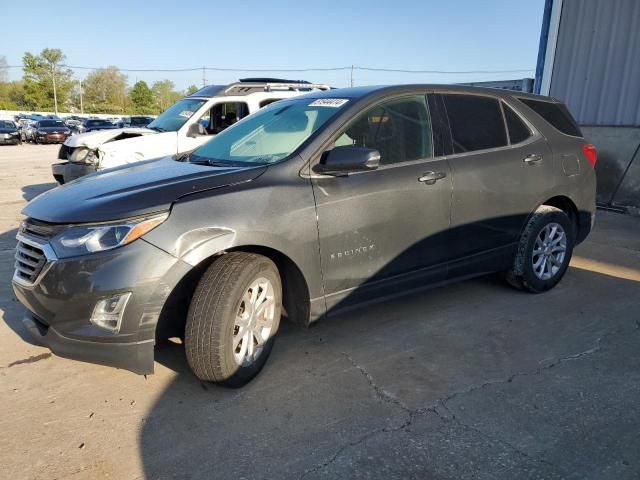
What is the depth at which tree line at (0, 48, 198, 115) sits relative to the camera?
77.6 metres

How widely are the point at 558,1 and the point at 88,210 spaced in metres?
10.1

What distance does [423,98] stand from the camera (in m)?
3.83

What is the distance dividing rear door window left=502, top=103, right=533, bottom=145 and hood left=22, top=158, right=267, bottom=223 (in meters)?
2.33

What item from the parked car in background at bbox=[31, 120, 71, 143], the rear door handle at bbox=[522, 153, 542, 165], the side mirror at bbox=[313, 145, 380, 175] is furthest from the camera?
the parked car in background at bbox=[31, 120, 71, 143]

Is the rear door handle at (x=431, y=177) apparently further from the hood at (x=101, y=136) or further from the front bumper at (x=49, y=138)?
the front bumper at (x=49, y=138)

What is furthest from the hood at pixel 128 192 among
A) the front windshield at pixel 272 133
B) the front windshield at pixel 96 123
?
the front windshield at pixel 96 123

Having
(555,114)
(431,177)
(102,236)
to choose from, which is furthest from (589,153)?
(102,236)

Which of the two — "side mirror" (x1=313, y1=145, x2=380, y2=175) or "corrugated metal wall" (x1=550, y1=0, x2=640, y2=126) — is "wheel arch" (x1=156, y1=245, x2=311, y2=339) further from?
"corrugated metal wall" (x1=550, y1=0, x2=640, y2=126)

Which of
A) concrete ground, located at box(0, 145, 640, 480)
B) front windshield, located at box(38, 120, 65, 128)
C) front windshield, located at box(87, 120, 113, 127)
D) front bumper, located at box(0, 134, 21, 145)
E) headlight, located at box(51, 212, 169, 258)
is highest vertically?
headlight, located at box(51, 212, 169, 258)

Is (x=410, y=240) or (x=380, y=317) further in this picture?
(x=380, y=317)

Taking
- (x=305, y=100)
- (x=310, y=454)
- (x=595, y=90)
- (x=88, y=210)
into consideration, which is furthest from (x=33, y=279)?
(x=595, y=90)

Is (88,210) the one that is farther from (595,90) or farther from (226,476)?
(595,90)

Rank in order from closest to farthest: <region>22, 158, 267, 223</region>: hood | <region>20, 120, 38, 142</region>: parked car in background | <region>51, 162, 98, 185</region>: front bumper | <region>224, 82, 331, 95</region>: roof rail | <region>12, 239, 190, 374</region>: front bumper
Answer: <region>12, 239, 190, 374</region>: front bumper → <region>22, 158, 267, 223</region>: hood → <region>51, 162, 98, 185</region>: front bumper → <region>224, 82, 331, 95</region>: roof rail → <region>20, 120, 38, 142</region>: parked car in background

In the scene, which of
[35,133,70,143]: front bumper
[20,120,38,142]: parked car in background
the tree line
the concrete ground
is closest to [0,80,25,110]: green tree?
the tree line
